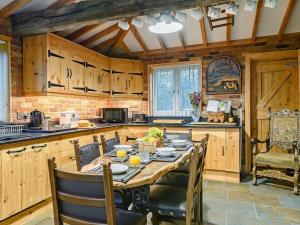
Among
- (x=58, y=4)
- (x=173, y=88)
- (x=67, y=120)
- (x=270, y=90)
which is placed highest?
(x=58, y=4)

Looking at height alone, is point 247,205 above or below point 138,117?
below

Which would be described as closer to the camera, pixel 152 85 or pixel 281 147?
pixel 281 147

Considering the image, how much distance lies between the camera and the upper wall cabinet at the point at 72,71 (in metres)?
3.37

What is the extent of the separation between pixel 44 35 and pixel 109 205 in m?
2.94

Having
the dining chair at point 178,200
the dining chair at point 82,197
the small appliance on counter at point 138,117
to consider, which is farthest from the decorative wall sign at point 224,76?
the dining chair at point 82,197

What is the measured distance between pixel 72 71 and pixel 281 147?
11.9ft

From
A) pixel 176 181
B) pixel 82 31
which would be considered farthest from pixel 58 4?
pixel 176 181

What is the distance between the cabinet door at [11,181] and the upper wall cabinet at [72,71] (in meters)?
1.14

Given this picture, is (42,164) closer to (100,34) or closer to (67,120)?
(67,120)

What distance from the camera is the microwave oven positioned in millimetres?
4727

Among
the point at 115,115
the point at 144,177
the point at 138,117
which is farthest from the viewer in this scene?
the point at 138,117

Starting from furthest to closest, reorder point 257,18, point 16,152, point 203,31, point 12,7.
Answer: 1. point 203,31
2. point 257,18
3. point 12,7
4. point 16,152

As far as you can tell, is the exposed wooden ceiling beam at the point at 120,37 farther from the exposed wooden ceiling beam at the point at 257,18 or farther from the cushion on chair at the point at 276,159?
the cushion on chair at the point at 276,159

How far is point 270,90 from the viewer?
4363 millimetres
